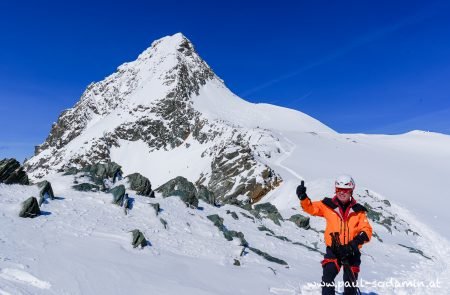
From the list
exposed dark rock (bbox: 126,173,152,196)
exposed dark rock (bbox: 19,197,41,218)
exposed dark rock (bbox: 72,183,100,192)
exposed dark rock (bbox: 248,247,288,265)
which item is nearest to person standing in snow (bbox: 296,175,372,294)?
exposed dark rock (bbox: 248,247,288,265)

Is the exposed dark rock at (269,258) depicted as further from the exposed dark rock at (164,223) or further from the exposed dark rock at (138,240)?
the exposed dark rock at (138,240)

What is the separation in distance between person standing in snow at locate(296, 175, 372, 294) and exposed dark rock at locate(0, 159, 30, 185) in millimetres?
10268

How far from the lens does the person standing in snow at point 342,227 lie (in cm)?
795

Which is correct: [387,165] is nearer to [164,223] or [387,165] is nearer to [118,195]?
[164,223]

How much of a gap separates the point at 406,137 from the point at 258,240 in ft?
254

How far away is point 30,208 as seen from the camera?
1127cm

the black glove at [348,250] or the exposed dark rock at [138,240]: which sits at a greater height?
the exposed dark rock at [138,240]

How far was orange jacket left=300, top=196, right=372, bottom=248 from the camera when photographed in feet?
26.2

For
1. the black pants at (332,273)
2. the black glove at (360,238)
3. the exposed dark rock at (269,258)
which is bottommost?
the black pants at (332,273)

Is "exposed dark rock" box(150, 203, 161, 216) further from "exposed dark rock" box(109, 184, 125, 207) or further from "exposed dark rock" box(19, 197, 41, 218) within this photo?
"exposed dark rock" box(19, 197, 41, 218)

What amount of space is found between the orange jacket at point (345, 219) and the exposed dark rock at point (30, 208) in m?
7.47

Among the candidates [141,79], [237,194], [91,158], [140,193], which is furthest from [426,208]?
[141,79]

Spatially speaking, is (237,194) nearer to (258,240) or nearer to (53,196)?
(258,240)

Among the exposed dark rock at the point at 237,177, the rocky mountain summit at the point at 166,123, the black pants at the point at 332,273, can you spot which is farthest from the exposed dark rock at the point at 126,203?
the rocky mountain summit at the point at 166,123
